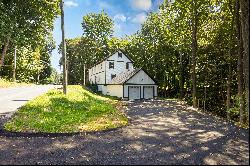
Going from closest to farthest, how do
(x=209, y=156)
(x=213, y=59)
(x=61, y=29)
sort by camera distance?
1. (x=209, y=156)
2. (x=61, y=29)
3. (x=213, y=59)

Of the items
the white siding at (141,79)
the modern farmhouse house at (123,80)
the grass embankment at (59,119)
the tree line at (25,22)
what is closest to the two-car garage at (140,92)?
the modern farmhouse house at (123,80)

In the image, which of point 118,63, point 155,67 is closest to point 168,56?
point 155,67

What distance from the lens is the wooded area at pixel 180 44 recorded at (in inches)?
1105

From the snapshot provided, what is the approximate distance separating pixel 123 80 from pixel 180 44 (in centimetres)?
1086

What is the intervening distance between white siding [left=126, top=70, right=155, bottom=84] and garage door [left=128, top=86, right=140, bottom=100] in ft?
2.92

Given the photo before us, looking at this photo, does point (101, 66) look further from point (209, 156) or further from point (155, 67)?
point (209, 156)

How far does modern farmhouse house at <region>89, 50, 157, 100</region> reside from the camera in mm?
48000

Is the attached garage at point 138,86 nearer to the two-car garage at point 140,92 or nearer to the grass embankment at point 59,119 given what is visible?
the two-car garage at point 140,92

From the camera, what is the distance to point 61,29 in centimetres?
2925

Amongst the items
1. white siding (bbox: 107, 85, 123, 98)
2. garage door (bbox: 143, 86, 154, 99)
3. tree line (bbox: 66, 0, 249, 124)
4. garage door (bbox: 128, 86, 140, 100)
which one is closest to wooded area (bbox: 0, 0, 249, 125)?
tree line (bbox: 66, 0, 249, 124)

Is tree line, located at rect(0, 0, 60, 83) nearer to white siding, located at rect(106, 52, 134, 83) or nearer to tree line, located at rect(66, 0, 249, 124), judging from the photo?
white siding, located at rect(106, 52, 134, 83)

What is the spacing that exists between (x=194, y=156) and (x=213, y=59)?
31.2 meters

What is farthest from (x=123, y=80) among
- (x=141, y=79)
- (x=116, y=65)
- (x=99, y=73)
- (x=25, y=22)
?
(x=25, y=22)

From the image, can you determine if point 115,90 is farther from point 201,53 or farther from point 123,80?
point 201,53
